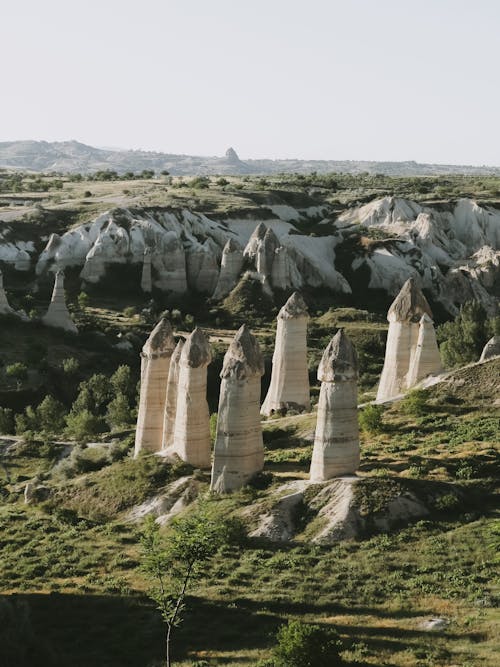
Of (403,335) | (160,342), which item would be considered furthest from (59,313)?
(403,335)

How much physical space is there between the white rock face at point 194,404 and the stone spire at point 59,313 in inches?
1478

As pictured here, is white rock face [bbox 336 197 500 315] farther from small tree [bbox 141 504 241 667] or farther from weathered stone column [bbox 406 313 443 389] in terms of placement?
small tree [bbox 141 504 241 667]

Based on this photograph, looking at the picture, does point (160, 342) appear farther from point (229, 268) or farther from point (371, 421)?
point (229, 268)

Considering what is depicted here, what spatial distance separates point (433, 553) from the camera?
25094mm

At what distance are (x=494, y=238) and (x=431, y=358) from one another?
3235 inches

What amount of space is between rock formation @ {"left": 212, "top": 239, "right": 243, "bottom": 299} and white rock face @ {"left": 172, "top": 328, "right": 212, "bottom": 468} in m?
52.0

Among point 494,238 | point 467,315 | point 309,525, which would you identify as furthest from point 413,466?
point 494,238

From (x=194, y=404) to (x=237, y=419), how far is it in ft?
9.25

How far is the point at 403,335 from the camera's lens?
39.8 m

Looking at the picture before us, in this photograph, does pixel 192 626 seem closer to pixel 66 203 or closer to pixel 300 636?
pixel 300 636

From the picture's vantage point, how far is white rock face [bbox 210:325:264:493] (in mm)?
30156

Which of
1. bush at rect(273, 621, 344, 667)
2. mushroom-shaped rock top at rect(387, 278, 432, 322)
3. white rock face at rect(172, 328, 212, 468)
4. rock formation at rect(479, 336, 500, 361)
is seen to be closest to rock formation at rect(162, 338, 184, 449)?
white rock face at rect(172, 328, 212, 468)

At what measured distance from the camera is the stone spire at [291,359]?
3997cm

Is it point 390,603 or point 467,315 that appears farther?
point 467,315
